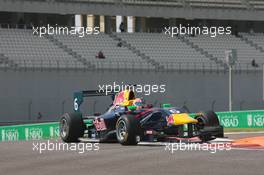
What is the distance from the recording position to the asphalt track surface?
12461mm

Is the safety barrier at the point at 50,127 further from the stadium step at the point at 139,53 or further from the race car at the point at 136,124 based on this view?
the stadium step at the point at 139,53

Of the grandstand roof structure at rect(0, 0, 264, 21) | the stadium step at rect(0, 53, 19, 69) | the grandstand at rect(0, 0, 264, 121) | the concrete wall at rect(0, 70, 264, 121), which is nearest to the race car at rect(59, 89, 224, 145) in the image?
the concrete wall at rect(0, 70, 264, 121)

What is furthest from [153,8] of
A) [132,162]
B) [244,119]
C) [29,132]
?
[132,162]

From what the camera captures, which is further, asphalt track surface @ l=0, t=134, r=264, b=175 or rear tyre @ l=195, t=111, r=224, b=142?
rear tyre @ l=195, t=111, r=224, b=142

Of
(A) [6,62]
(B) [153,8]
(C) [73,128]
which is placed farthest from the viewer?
(B) [153,8]

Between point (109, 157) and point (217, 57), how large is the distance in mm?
33284

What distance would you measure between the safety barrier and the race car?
8.24m

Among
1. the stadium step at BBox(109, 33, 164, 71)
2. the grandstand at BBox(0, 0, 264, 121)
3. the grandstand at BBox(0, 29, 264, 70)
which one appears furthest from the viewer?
the stadium step at BBox(109, 33, 164, 71)

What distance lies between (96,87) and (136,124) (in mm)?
24076

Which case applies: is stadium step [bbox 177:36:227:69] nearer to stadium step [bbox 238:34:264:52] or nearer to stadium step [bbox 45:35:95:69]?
stadium step [bbox 238:34:264:52]

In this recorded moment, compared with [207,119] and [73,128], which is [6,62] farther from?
[207,119]

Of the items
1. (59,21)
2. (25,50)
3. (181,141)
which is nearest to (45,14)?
(59,21)

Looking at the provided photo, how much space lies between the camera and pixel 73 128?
825 inches

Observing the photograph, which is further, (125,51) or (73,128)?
(125,51)
